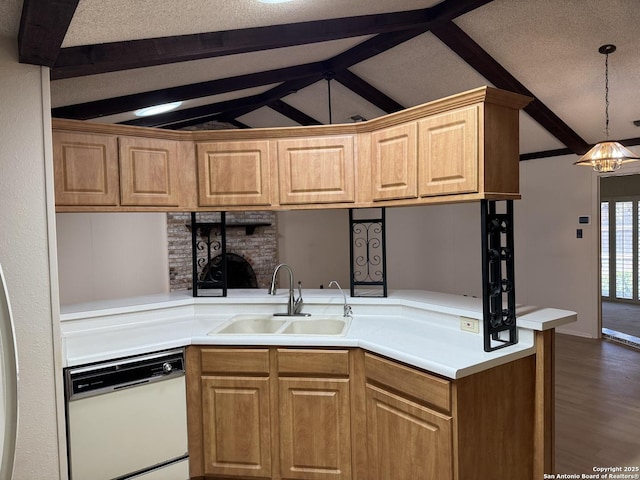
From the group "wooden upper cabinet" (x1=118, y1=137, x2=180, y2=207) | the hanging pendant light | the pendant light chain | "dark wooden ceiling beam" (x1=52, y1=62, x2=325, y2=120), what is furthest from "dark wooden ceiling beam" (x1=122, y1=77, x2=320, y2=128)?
the hanging pendant light

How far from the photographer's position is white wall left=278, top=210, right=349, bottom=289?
7.47 meters

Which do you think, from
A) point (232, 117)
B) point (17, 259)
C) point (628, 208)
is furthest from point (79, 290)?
point (628, 208)

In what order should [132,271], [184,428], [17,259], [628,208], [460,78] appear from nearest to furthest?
[17,259]
[184,428]
[460,78]
[132,271]
[628,208]

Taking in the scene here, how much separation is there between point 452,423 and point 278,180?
Result: 1699 mm

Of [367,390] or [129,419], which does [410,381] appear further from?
[129,419]

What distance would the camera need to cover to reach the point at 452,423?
1.89 m

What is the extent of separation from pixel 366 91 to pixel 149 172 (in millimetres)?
3375

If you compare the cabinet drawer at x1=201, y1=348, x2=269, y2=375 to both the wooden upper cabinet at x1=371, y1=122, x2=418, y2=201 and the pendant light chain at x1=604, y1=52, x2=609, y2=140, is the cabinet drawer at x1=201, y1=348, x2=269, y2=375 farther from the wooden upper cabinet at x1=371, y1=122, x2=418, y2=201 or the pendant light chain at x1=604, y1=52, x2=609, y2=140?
the pendant light chain at x1=604, y1=52, x2=609, y2=140

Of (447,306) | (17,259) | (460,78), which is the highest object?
(460,78)

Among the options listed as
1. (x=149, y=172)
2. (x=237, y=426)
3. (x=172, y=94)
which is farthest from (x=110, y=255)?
(x=237, y=426)

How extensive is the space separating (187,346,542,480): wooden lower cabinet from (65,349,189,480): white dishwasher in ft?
0.28

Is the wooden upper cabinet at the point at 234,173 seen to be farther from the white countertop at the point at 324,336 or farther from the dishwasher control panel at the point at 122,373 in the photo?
the dishwasher control panel at the point at 122,373

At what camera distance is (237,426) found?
2453 mm

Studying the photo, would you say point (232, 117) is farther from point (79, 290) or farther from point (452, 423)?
point (452, 423)
